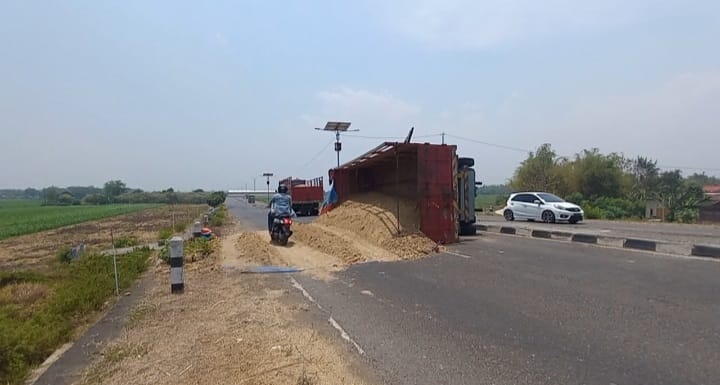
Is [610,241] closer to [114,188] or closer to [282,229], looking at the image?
[282,229]

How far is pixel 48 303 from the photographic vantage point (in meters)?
7.46

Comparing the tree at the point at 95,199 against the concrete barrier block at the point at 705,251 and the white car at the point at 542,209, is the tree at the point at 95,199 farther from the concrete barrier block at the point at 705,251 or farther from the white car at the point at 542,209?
the concrete barrier block at the point at 705,251

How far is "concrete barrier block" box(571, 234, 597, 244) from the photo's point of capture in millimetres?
13359

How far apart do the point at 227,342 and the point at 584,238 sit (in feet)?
39.4

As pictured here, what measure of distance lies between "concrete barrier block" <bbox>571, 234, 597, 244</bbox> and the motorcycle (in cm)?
880

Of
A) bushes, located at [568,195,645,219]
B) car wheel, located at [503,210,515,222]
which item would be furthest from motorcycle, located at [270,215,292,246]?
bushes, located at [568,195,645,219]

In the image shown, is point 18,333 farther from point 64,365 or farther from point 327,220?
point 327,220

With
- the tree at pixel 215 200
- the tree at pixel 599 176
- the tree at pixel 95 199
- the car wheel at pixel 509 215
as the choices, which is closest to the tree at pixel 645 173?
the tree at pixel 599 176

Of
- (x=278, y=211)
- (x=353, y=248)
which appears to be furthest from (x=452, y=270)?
(x=278, y=211)

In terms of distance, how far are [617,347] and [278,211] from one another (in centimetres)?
1023

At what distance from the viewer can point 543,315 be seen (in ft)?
18.9

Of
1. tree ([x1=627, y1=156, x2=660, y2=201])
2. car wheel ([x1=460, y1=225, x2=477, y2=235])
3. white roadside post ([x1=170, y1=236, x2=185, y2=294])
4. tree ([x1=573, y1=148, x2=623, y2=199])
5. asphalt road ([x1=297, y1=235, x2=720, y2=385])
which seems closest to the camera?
asphalt road ([x1=297, y1=235, x2=720, y2=385])

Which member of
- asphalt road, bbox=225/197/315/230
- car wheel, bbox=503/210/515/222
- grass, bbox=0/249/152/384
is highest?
car wheel, bbox=503/210/515/222

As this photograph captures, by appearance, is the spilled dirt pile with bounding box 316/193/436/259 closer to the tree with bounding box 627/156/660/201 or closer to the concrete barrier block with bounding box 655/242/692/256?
the concrete barrier block with bounding box 655/242/692/256
